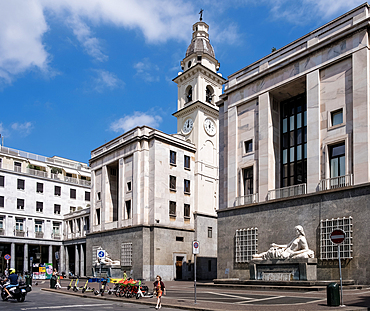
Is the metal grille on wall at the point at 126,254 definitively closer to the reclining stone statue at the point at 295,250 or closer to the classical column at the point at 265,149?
the classical column at the point at 265,149

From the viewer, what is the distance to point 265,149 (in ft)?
102

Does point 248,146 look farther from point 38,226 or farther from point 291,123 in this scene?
point 38,226

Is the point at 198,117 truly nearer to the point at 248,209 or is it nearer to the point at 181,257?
the point at 181,257

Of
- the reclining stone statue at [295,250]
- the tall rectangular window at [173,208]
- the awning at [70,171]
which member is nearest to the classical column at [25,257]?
the awning at [70,171]

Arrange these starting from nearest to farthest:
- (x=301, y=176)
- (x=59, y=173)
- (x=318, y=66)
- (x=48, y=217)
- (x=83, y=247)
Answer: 1. (x=318, y=66)
2. (x=301, y=176)
3. (x=83, y=247)
4. (x=48, y=217)
5. (x=59, y=173)

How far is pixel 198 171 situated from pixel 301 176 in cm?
2260

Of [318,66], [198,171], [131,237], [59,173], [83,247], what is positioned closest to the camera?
[318,66]

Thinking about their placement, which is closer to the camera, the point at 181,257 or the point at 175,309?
the point at 175,309

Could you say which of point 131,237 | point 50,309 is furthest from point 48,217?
point 50,309

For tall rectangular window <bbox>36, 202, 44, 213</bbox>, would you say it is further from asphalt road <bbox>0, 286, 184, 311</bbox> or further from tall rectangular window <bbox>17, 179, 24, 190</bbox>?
asphalt road <bbox>0, 286, 184, 311</bbox>

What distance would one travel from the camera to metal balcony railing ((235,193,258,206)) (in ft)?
103

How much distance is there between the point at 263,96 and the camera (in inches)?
1261

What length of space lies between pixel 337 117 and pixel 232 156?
9874 mm

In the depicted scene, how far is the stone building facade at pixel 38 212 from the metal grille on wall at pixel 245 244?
34.0m
